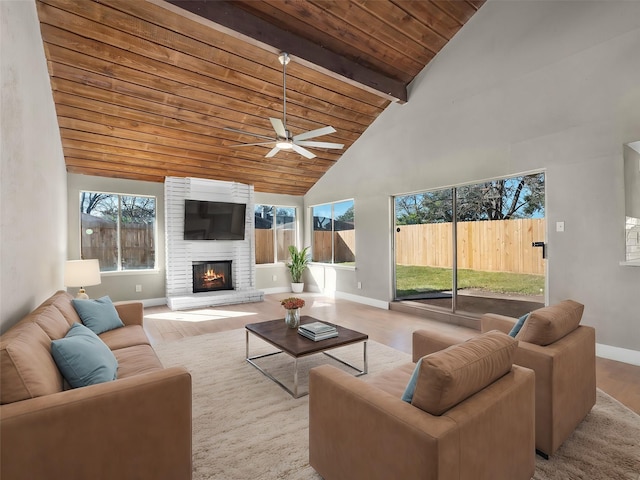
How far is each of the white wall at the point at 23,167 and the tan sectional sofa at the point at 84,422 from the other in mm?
637

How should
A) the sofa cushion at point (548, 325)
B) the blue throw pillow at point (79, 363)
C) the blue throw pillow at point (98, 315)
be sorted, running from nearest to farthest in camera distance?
the blue throw pillow at point (79, 363), the sofa cushion at point (548, 325), the blue throw pillow at point (98, 315)

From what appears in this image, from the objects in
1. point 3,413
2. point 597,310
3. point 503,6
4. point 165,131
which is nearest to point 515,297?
point 597,310

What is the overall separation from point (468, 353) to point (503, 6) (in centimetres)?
507

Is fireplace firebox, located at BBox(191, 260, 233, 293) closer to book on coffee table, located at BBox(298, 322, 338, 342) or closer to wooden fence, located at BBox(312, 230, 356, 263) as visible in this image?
wooden fence, located at BBox(312, 230, 356, 263)

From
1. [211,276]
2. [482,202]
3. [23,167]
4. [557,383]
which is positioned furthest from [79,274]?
[482,202]

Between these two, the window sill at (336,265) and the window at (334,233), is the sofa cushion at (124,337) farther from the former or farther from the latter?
the window at (334,233)

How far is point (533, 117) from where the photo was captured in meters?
3.98

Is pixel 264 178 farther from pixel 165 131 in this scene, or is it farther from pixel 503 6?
pixel 503 6

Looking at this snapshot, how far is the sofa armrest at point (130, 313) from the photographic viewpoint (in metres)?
3.37

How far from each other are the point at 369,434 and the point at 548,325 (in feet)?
4.35

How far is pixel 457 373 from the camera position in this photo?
123 centimetres

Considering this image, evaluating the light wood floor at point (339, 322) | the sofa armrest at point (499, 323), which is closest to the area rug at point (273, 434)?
the light wood floor at point (339, 322)

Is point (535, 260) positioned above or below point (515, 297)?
above

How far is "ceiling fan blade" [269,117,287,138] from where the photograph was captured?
138 inches
